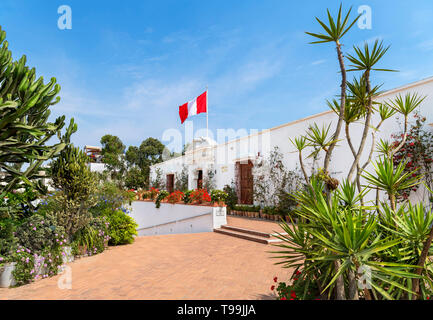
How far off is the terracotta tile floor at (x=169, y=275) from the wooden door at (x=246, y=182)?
7021 mm

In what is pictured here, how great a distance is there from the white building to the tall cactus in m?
7.19

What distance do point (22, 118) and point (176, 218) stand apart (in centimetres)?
913

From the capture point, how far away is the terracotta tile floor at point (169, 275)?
4258mm

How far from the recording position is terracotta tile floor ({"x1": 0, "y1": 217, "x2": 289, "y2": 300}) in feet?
14.0

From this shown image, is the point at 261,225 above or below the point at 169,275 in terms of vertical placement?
above

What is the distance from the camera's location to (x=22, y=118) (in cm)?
566

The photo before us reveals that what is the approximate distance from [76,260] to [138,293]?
331 cm

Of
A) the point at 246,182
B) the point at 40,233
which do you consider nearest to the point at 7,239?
the point at 40,233

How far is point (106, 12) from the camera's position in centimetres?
663

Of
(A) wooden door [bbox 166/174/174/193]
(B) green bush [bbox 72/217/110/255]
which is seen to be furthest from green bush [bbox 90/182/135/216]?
(A) wooden door [bbox 166/174/174/193]

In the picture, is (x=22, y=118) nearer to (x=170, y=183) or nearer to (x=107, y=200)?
(x=107, y=200)

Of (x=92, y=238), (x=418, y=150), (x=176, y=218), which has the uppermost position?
(x=418, y=150)

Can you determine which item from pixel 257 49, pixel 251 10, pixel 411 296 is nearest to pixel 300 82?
pixel 257 49

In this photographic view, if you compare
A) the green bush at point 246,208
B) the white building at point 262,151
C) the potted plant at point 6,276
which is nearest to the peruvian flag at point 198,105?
the white building at point 262,151
